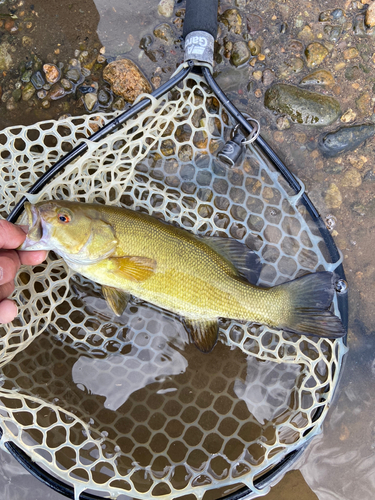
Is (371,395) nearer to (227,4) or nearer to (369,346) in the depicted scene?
(369,346)

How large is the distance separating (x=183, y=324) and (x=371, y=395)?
1888 mm

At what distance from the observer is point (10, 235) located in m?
2.47

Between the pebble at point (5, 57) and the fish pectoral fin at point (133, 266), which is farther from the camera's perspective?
the pebble at point (5, 57)

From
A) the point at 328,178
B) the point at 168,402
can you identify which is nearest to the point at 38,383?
the point at 168,402

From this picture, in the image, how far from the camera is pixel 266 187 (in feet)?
11.1

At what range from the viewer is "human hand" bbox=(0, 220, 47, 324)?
8.11 ft

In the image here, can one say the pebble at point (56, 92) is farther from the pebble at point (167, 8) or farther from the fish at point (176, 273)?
the fish at point (176, 273)

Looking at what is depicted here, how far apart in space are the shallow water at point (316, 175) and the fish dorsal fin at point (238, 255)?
3.47ft

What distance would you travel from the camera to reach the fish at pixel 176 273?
2629mm

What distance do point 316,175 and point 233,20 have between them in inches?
66.6

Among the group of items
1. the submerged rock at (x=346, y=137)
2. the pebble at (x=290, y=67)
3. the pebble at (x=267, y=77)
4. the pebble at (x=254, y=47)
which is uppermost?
the pebble at (x=254, y=47)

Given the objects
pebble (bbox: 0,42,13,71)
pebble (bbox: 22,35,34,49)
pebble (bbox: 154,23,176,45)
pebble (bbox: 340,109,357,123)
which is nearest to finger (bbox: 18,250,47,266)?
pebble (bbox: 0,42,13,71)

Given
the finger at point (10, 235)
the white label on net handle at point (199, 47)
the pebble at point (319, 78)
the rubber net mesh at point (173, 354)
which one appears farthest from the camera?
the pebble at point (319, 78)

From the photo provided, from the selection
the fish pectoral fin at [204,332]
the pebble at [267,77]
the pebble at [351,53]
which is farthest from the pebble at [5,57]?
the pebble at [351,53]
